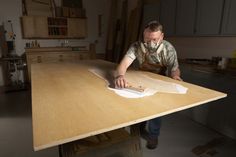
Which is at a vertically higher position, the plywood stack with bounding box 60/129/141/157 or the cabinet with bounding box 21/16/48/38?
the cabinet with bounding box 21/16/48/38

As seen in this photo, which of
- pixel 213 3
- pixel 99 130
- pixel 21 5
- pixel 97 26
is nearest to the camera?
pixel 99 130

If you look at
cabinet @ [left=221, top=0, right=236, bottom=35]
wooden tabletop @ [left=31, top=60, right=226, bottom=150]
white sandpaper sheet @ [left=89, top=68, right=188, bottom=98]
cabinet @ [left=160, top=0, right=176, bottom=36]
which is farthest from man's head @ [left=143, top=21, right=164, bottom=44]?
cabinet @ [left=160, top=0, right=176, bottom=36]

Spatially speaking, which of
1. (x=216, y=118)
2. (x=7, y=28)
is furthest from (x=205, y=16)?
(x=7, y=28)

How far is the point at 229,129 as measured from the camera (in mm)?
2131

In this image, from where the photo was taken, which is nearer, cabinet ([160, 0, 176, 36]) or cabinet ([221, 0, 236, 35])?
cabinet ([221, 0, 236, 35])

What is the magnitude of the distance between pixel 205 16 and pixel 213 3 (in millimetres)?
189

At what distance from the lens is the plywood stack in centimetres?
117

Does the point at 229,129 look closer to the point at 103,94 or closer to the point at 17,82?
the point at 103,94

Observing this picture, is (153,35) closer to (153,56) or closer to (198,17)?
(153,56)

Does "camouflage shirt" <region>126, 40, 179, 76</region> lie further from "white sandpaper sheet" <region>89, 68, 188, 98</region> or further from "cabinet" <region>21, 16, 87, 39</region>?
"cabinet" <region>21, 16, 87, 39</region>

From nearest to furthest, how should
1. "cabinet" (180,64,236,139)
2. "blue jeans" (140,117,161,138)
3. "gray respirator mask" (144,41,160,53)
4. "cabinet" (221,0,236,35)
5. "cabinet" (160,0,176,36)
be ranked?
1. "gray respirator mask" (144,41,160,53)
2. "blue jeans" (140,117,161,138)
3. "cabinet" (180,64,236,139)
4. "cabinet" (221,0,236,35)
5. "cabinet" (160,0,176,36)

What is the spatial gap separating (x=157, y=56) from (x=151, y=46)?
4.8 inches

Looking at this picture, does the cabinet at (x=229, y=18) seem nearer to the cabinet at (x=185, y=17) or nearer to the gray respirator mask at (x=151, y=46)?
the cabinet at (x=185, y=17)

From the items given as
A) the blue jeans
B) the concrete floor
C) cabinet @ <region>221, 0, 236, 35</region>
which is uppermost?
cabinet @ <region>221, 0, 236, 35</region>
